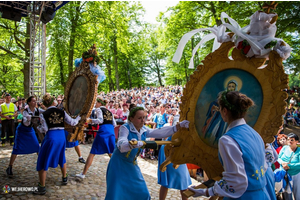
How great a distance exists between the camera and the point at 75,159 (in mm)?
7250

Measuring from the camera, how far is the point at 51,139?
4.79 metres

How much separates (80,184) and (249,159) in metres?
4.56

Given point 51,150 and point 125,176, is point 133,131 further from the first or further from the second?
point 51,150

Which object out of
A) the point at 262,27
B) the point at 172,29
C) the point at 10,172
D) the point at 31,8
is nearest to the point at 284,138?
the point at 262,27

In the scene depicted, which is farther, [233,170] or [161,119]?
[161,119]

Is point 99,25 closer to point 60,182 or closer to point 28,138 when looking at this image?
point 28,138

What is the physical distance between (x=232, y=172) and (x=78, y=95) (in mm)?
4750

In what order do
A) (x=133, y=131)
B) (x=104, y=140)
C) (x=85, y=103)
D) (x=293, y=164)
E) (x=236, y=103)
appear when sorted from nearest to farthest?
1. (x=236, y=103)
2. (x=133, y=131)
3. (x=293, y=164)
4. (x=85, y=103)
5. (x=104, y=140)

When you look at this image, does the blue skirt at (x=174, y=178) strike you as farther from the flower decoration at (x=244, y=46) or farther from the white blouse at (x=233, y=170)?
the flower decoration at (x=244, y=46)

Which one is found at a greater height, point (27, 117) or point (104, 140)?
point (27, 117)

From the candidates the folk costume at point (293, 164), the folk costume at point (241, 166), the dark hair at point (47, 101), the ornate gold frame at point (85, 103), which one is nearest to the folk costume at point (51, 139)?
the dark hair at point (47, 101)

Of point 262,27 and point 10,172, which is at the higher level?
point 262,27

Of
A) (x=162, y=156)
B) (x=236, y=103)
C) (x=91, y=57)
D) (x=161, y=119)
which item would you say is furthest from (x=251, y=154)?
(x=161, y=119)

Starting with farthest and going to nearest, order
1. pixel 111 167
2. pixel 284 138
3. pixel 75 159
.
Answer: pixel 75 159
pixel 284 138
pixel 111 167
